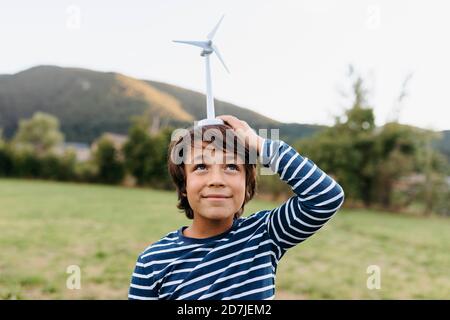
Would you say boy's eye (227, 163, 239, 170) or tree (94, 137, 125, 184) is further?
tree (94, 137, 125, 184)

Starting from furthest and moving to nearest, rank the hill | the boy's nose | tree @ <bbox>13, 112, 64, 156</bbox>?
tree @ <bbox>13, 112, 64, 156</bbox> → the hill → the boy's nose

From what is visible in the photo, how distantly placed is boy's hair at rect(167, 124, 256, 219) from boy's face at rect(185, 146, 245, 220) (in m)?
0.03

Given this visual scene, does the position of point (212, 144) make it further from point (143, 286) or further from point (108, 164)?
point (108, 164)

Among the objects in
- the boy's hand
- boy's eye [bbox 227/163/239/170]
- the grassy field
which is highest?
the boy's hand

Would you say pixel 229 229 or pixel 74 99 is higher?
pixel 74 99

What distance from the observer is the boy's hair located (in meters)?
1.66

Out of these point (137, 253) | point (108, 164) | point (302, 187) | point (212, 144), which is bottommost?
point (137, 253)

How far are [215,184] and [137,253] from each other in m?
6.70

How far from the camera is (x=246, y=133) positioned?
1.66 meters

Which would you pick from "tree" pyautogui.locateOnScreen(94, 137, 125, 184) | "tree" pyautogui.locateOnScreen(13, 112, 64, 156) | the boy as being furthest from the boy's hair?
"tree" pyautogui.locateOnScreen(13, 112, 64, 156)

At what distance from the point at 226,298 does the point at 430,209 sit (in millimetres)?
22182

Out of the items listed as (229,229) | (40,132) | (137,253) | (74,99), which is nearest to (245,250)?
(229,229)

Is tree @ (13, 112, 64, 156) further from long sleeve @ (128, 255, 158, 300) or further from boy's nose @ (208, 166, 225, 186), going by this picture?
boy's nose @ (208, 166, 225, 186)
